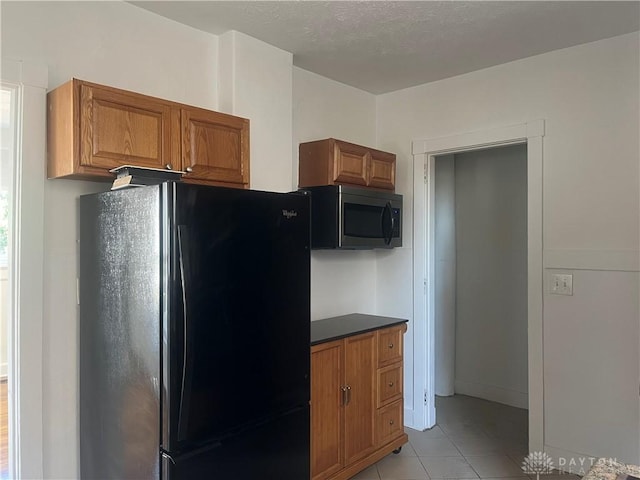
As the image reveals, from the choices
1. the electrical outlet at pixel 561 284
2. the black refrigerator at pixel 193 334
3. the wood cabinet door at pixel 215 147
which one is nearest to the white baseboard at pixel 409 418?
the electrical outlet at pixel 561 284

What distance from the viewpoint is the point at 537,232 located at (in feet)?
10.1

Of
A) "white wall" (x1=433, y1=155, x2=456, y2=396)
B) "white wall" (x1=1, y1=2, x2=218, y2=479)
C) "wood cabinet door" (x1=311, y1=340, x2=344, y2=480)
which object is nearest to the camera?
"white wall" (x1=1, y1=2, x2=218, y2=479)

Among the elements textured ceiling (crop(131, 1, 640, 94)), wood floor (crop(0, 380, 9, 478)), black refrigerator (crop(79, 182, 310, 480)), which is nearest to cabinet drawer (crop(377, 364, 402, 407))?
black refrigerator (crop(79, 182, 310, 480))

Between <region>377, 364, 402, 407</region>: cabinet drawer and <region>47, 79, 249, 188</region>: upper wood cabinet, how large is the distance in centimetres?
158

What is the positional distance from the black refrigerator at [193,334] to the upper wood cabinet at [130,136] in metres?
0.18

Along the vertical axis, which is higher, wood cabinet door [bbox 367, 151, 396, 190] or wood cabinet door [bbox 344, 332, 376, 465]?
wood cabinet door [bbox 367, 151, 396, 190]

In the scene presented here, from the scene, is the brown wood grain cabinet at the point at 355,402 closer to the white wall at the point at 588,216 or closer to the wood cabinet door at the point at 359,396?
the wood cabinet door at the point at 359,396

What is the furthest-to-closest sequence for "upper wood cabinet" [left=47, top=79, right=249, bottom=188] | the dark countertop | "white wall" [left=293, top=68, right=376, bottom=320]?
1. "white wall" [left=293, top=68, right=376, bottom=320]
2. the dark countertop
3. "upper wood cabinet" [left=47, top=79, right=249, bottom=188]

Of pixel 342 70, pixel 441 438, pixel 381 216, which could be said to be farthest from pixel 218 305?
pixel 441 438

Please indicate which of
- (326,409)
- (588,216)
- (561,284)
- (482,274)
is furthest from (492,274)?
(326,409)

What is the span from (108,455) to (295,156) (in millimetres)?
2029

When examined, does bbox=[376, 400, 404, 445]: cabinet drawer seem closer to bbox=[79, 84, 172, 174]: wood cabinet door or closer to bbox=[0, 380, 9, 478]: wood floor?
bbox=[79, 84, 172, 174]: wood cabinet door

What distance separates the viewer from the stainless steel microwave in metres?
3.11

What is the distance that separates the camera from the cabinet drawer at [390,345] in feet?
10.3
